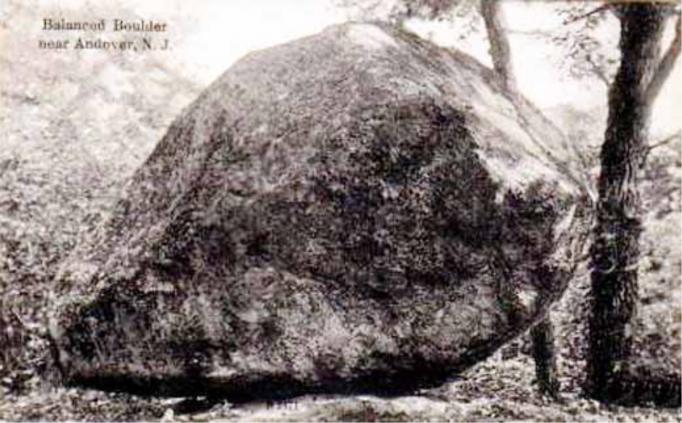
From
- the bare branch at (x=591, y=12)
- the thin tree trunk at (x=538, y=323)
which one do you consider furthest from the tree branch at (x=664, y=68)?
the thin tree trunk at (x=538, y=323)

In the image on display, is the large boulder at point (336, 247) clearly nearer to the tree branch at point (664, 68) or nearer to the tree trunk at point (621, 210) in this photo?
the tree trunk at point (621, 210)

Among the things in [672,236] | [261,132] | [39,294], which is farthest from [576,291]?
[39,294]

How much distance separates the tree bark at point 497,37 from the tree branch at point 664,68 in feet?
2.81

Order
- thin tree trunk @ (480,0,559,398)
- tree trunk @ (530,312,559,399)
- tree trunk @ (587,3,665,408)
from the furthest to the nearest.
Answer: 1. tree trunk @ (530,312,559,399)
2. thin tree trunk @ (480,0,559,398)
3. tree trunk @ (587,3,665,408)

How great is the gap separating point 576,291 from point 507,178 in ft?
6.80

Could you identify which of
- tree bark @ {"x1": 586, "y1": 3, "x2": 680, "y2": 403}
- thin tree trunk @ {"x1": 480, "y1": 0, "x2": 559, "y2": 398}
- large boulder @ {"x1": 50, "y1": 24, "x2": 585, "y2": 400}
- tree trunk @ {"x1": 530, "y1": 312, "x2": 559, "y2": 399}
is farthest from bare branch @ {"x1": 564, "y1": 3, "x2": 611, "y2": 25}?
tree trunk @ {"x1": 530, "y1": 312, "x2": 559, "y2": 399}

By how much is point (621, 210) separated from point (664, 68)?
3.03 ft

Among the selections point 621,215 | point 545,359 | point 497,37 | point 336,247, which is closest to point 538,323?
point 545,359

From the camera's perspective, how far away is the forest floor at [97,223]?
14.2 ft

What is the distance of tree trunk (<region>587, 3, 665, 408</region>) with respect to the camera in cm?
496

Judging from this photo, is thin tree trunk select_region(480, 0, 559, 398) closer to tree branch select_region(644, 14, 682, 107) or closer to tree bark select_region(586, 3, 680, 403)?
tree bark select_region(586, 3, 680, 403)

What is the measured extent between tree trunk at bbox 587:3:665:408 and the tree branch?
0.03 metres

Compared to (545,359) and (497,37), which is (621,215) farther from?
(497,37)

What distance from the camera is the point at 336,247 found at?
4062 mm
